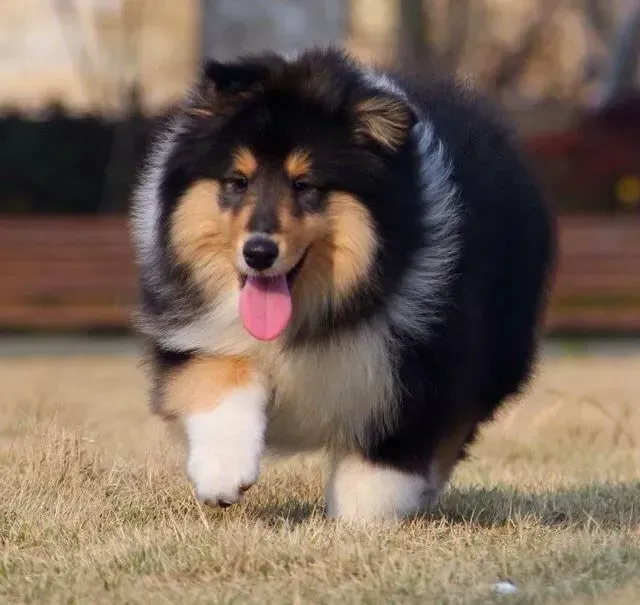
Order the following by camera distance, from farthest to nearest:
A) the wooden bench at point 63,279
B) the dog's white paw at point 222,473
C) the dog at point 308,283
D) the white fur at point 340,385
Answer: the wooden bench at point 63,279, the white fur at point 340,385, the dog at point 308,283, the dog's white paw at point 222,473

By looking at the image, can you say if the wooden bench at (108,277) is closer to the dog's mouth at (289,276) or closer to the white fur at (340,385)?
the white fur at (340,385)

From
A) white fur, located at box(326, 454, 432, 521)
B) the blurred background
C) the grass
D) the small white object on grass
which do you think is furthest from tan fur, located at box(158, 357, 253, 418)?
the blurred background

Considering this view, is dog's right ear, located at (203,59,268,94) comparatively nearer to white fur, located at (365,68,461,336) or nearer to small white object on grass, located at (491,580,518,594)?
white fur, located at (365,68,461,336)

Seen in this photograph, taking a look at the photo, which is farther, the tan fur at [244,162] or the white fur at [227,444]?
the tan fur at [244,162]

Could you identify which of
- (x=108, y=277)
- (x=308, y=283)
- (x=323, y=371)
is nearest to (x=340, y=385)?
(x=323, y=371)

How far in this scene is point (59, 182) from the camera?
15.8 metres

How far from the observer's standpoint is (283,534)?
15.3 ft

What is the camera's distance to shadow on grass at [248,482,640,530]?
518 centimetres

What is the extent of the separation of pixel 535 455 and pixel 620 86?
11882 mm

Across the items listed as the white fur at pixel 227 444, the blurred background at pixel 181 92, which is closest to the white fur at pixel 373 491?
the white fur at pixel 227 444

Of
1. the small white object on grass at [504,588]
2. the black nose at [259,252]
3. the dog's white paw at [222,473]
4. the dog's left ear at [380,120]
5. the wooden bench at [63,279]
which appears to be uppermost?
the dog's left ear at [380,120]

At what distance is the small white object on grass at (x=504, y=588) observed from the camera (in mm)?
4074

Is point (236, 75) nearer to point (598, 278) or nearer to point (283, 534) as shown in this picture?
point (283, 534)

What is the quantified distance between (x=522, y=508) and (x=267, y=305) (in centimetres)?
137
